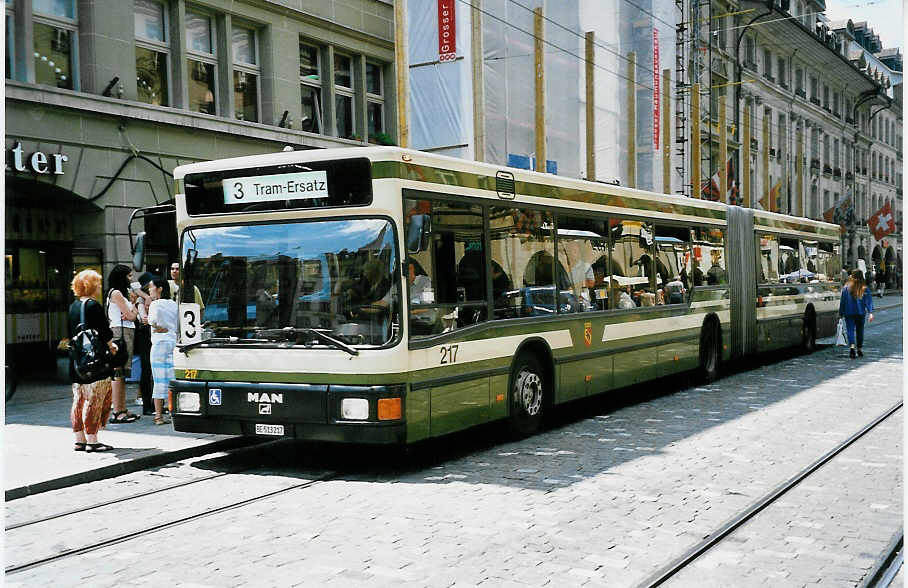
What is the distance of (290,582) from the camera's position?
17.0 ft

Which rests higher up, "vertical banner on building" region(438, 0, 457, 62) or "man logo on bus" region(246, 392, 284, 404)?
"vertical banner on building" region(438, 0, 457, 62)

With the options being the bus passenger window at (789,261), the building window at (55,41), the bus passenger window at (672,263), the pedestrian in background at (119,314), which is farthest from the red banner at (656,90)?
the pedestrian in background at (119,314)

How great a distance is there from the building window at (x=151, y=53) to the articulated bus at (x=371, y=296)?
8.45 m

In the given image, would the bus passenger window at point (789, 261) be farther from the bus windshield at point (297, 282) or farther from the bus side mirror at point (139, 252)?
the bus side mirror at point (139, 252)

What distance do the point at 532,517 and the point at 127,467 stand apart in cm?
394

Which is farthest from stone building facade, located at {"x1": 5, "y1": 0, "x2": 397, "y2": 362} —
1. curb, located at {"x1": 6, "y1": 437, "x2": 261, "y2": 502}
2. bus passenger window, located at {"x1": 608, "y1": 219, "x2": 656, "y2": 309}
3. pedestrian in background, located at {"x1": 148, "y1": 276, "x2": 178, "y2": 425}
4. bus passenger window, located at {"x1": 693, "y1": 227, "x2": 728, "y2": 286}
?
bus passenger window, located at {"x1": 693, "y1": 227, "x2": 728, "y2": 286}

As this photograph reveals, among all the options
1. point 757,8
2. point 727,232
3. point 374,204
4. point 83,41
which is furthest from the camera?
point 757,8

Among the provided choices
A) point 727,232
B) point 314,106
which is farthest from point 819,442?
point 314,106

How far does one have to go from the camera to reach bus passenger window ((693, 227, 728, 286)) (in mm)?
14930

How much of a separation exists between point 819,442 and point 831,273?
13.8 metres

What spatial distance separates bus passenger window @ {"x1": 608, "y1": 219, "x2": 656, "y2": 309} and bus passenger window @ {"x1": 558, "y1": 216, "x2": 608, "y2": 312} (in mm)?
268

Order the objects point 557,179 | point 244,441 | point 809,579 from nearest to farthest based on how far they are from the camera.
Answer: point 809,579
point 244,441
point 557,179

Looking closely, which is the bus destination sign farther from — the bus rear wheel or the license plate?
the bus rear wheel

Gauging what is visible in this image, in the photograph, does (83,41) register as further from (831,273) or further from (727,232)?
(831,273)
